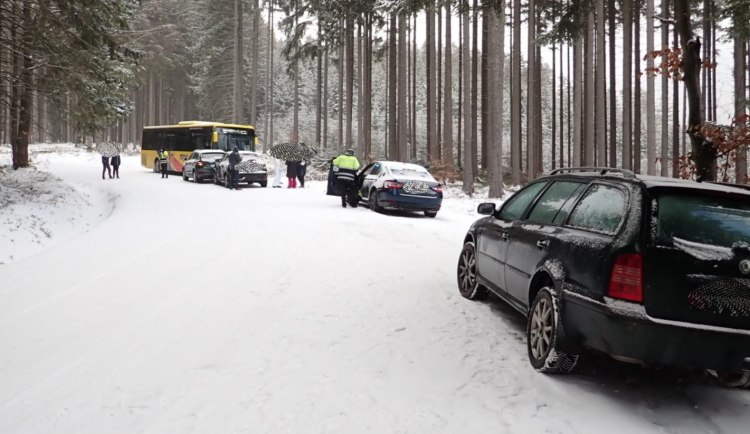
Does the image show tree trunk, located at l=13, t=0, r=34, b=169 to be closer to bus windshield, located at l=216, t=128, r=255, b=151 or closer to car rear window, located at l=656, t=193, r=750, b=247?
bus windshield, located at l=216, t=128, r=255, b=151

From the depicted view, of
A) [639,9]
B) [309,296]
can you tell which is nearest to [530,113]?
[639,9]

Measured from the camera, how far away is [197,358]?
4.55 meters

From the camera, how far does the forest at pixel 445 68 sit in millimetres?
10938

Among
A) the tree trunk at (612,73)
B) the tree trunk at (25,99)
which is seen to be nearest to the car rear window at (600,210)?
the tree trunk at (25,99)

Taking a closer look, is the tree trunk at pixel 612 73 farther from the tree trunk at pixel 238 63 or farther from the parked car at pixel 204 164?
the tree trunk at pixel 238 63

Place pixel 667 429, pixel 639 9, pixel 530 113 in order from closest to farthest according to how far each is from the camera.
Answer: pixel 667 429 → pixel 639 9 → pixel 530 113

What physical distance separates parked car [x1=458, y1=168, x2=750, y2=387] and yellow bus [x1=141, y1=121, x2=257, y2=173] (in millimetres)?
30046

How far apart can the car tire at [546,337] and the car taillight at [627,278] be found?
594 millimetres

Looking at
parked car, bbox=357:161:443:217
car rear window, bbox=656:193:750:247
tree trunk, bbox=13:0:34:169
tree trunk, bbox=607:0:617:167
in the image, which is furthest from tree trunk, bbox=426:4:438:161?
car rear window, bbox=656:193:750:247

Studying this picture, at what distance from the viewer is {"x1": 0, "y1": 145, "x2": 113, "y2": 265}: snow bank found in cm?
1096

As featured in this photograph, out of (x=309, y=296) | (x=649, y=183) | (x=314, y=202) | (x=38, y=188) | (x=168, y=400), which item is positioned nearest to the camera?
(x=168, y=400)

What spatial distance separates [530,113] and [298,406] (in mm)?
30201

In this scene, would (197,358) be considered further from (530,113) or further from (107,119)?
(530,113)

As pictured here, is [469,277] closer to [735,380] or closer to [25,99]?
[735,380]
